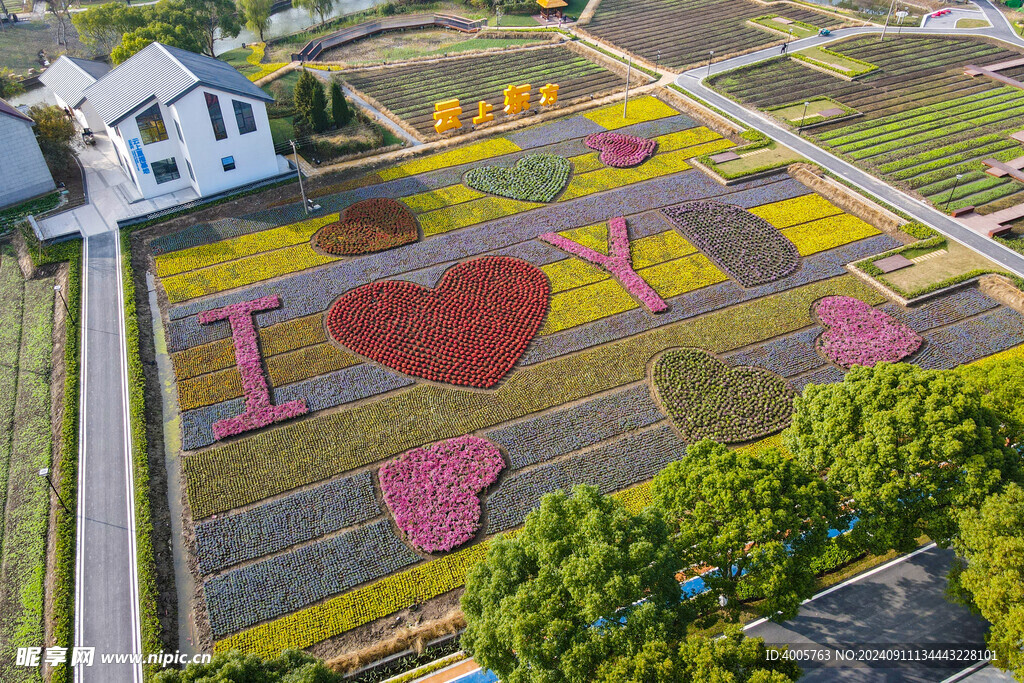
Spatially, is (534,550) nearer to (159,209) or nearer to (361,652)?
(361,652)

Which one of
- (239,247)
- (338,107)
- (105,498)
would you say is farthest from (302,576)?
(338,107)

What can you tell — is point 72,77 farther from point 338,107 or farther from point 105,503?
point 105,503

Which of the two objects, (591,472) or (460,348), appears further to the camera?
(460,348)

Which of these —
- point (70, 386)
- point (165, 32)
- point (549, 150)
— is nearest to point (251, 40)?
point (165, 32)

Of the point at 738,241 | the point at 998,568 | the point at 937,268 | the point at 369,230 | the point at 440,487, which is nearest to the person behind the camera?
the point at 998,568

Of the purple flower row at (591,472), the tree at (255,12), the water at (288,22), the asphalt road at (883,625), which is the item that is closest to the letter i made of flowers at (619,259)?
the purple flower row at (591,472)

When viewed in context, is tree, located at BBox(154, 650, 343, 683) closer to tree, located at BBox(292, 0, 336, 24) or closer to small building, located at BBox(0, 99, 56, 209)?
small building, located at BBox(0, 99, 56, 209)

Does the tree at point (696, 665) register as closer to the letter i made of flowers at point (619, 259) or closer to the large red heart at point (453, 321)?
the large red heart at point (453, 321)
